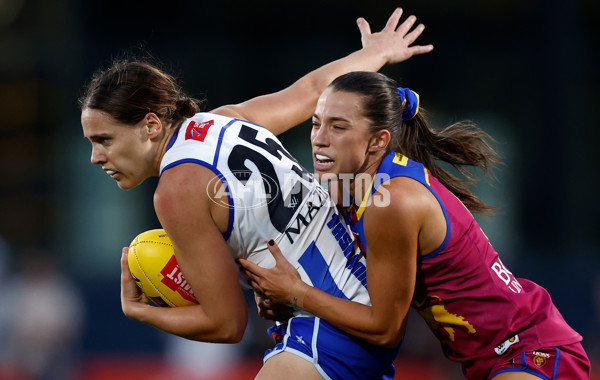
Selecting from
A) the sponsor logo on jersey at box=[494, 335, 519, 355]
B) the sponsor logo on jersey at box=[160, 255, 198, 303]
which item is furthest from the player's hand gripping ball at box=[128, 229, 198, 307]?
the sponsor logo on jersey at box=[494, 335, 519, 355]

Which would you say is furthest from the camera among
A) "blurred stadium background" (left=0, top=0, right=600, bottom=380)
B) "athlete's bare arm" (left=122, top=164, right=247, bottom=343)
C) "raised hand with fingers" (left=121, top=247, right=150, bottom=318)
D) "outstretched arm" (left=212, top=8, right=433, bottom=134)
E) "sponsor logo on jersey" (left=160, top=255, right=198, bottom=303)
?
"blurred stadium background" (left=0, top=0, right=600, bottom=380)

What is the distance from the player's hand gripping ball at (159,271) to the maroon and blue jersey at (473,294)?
2.67 ft

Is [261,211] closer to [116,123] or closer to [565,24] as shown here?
[116,123]

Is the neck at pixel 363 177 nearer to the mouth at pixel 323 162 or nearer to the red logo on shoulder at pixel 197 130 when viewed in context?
the mouth at pixel 323 162

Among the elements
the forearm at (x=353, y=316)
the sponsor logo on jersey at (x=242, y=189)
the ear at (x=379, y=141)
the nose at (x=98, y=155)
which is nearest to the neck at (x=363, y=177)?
the ear at (x=379, y=141)

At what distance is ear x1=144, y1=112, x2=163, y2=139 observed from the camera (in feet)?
11.0

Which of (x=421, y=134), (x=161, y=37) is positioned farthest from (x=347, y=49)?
(x=421, y=134)

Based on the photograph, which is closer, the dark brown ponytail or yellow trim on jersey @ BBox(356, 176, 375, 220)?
yellow trim on jersey @ BBox(356, 176, 375, 220)

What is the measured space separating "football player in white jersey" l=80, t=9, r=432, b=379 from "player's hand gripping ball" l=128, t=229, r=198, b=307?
81 mm

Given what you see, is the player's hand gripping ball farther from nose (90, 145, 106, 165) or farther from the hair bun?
the hair bun

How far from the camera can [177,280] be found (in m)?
3.45

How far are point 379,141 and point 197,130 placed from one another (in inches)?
30.7

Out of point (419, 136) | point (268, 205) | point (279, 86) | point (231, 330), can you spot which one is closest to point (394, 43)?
point (419, 136)

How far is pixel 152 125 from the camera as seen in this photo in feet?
11.1
